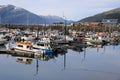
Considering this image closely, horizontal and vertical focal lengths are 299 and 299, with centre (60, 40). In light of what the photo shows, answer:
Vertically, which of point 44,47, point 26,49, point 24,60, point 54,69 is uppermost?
point 44,47

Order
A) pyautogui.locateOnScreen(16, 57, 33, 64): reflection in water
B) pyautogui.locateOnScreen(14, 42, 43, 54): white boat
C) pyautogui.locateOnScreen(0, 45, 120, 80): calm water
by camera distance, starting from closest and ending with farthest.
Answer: pyautogui.locateOnScreen(0, 45, 120, 80): calm water < pyautogui.locateOnScreen(16, 57, 33, 64): reflection in water < pyautogui.locateOnScreen(14, 42, 43, 54): white boat

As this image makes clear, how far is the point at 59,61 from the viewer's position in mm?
49438

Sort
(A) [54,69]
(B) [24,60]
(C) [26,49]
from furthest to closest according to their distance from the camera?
(C) [26,49]
(B) [24,60]
(A) [54,69]

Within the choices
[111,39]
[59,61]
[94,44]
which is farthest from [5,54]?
[111,39]

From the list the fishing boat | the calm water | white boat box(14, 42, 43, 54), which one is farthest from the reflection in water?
the fishing boat

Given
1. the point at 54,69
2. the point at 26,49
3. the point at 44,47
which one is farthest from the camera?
the point at 44,47

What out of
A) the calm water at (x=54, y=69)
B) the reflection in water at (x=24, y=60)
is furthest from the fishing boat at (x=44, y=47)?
the reflection in water at (x=24, y=60)

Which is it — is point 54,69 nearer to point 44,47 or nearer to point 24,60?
point 24,60

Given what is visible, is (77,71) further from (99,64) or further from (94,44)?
(94,44)

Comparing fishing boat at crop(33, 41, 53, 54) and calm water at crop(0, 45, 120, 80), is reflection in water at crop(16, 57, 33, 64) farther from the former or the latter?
fishing boat at crop(33, 41, 53, 54)

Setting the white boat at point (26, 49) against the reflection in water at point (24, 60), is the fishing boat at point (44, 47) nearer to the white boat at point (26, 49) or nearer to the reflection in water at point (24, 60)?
the white boat at point (26, 49)

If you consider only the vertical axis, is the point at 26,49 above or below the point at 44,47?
below

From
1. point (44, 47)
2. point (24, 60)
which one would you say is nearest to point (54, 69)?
point (24, 60)

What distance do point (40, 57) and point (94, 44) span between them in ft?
113
